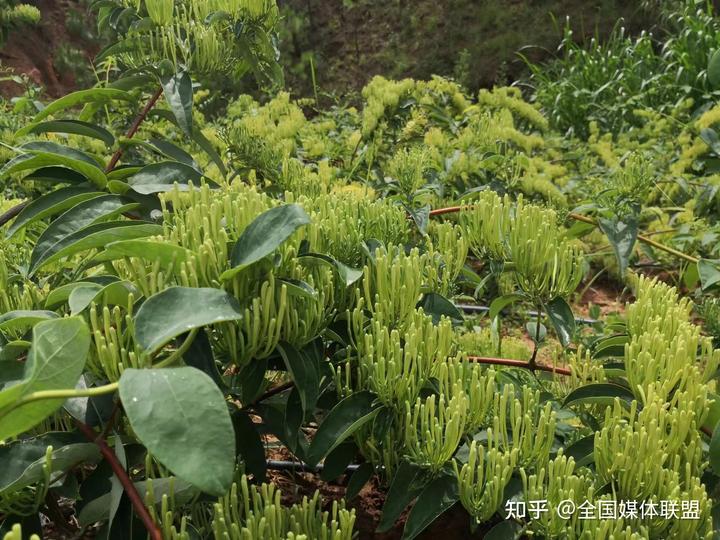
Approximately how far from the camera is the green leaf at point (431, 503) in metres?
0.59

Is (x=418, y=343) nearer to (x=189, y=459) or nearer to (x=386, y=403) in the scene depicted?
(x=386, y=403)

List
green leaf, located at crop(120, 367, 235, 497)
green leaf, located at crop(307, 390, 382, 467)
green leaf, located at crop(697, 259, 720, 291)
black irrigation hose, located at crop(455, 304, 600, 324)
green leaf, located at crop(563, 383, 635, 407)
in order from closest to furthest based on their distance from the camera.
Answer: green leaf, located at crop(120, 367, 235, 497) → green leaf, located at crop(307, 390, 382, 467) → green leaf, located at crop(563, 383, 635, 407) → green leaf, located at crop(697, 259, 720, 291) → black irrigation hose, located at crop(455, 304, 600, 324)

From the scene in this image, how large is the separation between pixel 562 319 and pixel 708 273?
1.51 feet

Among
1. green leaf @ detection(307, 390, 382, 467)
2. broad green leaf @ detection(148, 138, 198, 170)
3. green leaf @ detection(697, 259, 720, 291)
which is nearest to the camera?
green leaf @ detection(307, 390, 382, 467)

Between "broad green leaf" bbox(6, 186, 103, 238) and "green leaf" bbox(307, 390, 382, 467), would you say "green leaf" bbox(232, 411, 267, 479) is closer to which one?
"green leaf" bbox(307, 390, 382, 467)

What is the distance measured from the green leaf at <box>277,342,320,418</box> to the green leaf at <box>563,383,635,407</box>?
0.98 feet

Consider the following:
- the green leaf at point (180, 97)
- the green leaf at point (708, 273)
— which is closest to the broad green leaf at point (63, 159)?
the green leaf at point (180, 97)

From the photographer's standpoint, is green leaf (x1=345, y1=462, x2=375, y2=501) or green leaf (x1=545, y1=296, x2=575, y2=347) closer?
green leaf (x1=345, y1=462, x2=375, y2=501)

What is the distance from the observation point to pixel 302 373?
0.58 m

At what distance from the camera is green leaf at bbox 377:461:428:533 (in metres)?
0.62

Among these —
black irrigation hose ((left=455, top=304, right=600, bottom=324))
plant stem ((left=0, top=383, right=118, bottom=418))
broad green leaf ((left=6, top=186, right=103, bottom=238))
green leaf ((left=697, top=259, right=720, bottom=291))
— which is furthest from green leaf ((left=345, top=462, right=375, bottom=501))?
black irrigation hose ((left=455, top=304, right=600, bottom=324))

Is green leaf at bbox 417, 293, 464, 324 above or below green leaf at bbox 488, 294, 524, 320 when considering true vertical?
above

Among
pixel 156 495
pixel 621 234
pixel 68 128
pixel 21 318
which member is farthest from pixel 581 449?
pixel 68 128

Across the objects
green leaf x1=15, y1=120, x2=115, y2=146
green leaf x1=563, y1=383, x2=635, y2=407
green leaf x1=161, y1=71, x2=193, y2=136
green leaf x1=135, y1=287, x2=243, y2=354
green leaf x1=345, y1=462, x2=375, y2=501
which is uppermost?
green leaf x1=161, y1=71, x2=193, y2=136
